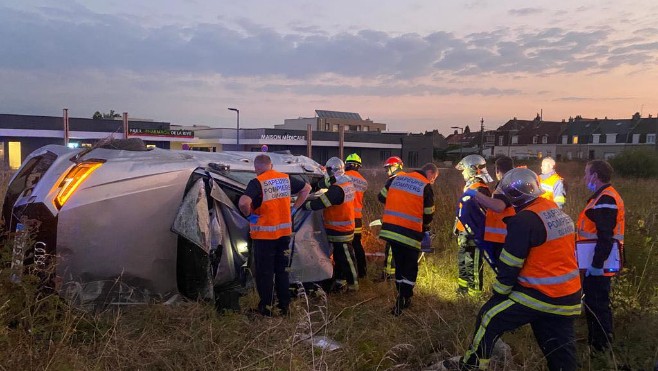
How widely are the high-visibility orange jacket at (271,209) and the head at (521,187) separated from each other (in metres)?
2.21

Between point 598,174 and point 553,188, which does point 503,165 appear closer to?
point 553,188

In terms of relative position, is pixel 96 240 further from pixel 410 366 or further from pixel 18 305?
pixel 410 366

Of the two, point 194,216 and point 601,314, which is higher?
point 194,216

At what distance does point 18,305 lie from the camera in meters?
3.26

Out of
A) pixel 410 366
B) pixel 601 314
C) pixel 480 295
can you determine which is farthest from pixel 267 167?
pixel 601 314

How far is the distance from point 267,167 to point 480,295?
279cm

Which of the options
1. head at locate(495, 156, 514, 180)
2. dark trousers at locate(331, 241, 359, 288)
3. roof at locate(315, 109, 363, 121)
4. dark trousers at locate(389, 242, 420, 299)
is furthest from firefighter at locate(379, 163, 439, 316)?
roof at locate(315, 109, 363, 121)

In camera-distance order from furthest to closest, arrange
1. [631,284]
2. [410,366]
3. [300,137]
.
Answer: [300,137] < [631,284] < [410,366]

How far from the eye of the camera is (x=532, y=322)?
330cm

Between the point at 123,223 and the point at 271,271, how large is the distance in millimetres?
1505

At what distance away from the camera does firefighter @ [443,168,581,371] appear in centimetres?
319

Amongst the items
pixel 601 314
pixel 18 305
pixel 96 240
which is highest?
pixel 96 240

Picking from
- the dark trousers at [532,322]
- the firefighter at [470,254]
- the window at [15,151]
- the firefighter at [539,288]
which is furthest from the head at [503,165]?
the window at [15,151]

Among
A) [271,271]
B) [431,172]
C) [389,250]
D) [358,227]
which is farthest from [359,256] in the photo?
[271,271]
